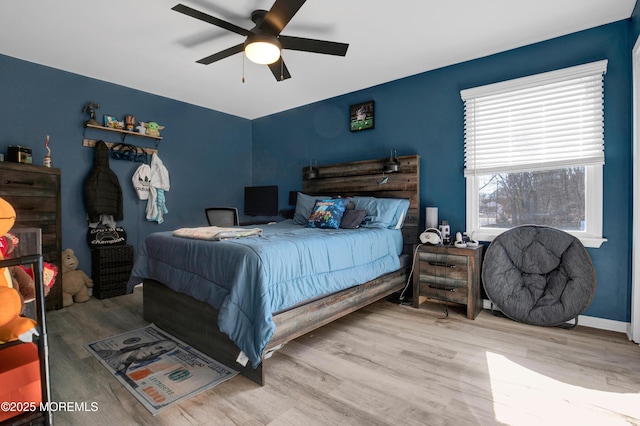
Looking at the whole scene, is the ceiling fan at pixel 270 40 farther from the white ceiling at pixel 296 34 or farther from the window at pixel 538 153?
the window at pixel 538 153

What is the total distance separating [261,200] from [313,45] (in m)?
2.94

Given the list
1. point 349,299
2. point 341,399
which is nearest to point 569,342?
point 349,299

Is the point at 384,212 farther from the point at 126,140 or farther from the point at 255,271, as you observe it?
the point at 126,140

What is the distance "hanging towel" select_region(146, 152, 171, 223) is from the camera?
14.6 ft

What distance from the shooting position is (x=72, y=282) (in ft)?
11.5

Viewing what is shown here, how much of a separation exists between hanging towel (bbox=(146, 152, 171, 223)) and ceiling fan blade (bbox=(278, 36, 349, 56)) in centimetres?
284

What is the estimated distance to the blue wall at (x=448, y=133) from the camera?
8.92 feet

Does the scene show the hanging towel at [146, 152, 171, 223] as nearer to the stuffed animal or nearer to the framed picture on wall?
the stuffed animal

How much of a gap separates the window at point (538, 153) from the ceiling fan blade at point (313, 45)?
1655mm

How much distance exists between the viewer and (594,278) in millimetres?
2684

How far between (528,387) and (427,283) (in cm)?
141

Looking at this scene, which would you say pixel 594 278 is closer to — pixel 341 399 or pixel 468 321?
pixel 468 321

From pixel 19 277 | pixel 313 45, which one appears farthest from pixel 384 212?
pixel 19 277

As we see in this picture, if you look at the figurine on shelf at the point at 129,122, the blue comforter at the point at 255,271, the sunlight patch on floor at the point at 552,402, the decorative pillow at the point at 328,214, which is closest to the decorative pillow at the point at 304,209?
the decorative pillow at the point at 328,214
